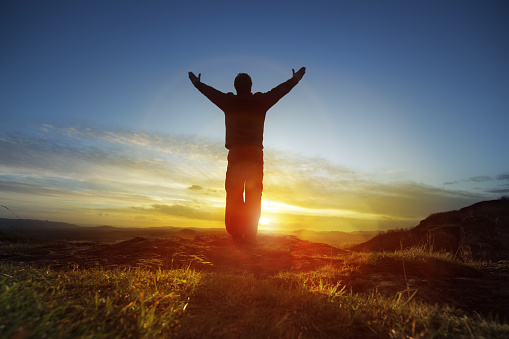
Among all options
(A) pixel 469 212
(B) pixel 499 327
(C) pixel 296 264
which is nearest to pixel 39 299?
(B) pixel 499 327

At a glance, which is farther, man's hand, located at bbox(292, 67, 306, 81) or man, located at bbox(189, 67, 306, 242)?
man's hand, located at bbox(292, 67, 306, 81)

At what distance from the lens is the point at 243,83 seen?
8203 mm

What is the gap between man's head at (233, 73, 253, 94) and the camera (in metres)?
8.21

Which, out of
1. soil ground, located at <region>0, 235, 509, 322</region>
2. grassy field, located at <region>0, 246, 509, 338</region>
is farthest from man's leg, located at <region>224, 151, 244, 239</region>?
grassy field, located at <region>0, 246, 509, 338</region>

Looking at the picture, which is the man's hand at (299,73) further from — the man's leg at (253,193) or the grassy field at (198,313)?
the grassy field at (198,313)

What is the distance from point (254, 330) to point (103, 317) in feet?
3.41

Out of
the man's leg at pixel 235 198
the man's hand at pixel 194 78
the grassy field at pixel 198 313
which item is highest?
the man's hand at pixel 194 78

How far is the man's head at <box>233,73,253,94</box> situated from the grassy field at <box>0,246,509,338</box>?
20.5ft

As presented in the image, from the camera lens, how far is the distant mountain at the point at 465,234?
24.9 feet

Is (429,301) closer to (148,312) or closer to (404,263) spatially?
(404,263)

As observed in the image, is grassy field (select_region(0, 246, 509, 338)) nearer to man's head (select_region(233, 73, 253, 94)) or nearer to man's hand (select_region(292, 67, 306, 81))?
man's head (select_region(233, 73, 253, 94))

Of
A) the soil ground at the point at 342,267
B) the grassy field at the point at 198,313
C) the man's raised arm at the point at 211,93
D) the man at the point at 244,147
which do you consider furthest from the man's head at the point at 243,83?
the grassy field at the point at 198,313

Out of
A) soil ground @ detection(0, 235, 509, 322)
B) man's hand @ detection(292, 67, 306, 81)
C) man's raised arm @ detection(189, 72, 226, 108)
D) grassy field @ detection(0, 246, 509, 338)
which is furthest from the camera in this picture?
man's hand @ detection(292, 67, 306, 81)

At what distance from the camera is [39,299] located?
2.04m
